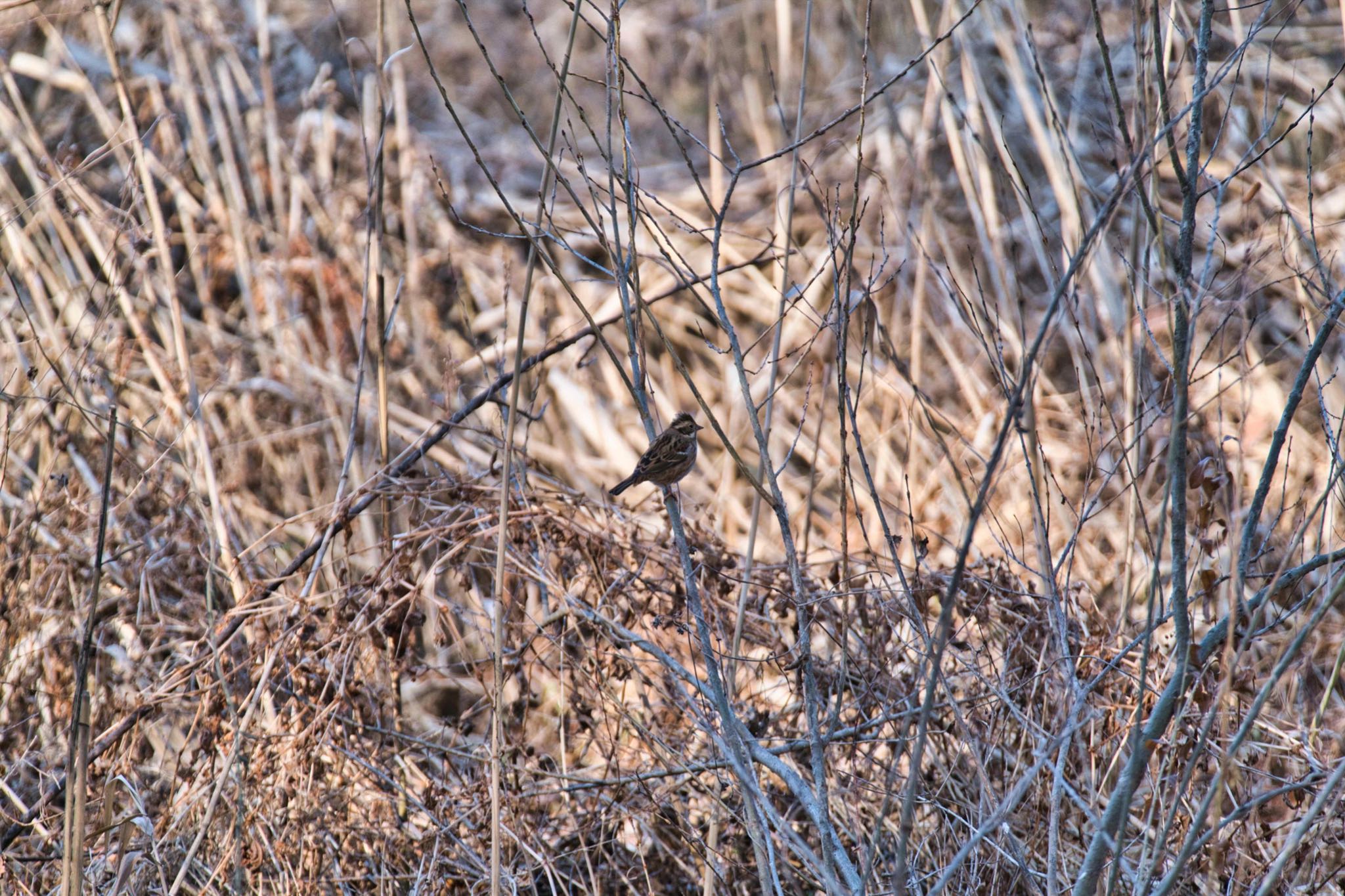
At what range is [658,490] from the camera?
157 inches

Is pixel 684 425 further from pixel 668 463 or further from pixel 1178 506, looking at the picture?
pixel 1178 506

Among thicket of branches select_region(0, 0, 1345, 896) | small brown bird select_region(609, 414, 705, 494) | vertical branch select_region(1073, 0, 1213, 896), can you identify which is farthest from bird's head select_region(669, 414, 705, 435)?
vertical branch select_region(1073, 0, 1213, 896)

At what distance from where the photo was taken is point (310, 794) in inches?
137

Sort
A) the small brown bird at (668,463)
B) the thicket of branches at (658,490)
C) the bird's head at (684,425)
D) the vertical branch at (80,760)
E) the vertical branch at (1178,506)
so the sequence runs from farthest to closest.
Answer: the bird's head at (684,425), the small brown bird at (668,463), the thicket of branches at (658,490), the vertical branch at (80,760), the vertical branch at (1178,506)

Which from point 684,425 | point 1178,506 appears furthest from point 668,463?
point 1178,506

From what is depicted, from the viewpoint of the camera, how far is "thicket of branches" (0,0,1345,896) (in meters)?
2.63

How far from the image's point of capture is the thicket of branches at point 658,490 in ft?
8.64

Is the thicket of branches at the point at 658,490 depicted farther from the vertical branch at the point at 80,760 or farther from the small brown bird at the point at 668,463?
the small brown bird at the point at 668,463

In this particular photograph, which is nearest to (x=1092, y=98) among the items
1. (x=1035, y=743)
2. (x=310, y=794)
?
(x=1035, y=743)

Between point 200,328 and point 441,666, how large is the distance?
3136 millimetres

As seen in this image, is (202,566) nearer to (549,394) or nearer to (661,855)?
(661,855)

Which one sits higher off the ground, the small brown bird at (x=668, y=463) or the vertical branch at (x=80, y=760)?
the vertical branch at (x=80, y=760)

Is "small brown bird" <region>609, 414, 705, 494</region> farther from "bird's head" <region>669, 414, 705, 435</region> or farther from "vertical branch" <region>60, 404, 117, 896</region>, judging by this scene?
"vertical branch" <region>60, 404, 117, 896</region>

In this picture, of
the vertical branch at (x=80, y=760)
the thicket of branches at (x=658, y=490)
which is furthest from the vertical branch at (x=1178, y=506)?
the vertical branch at (x=80, y=760)
